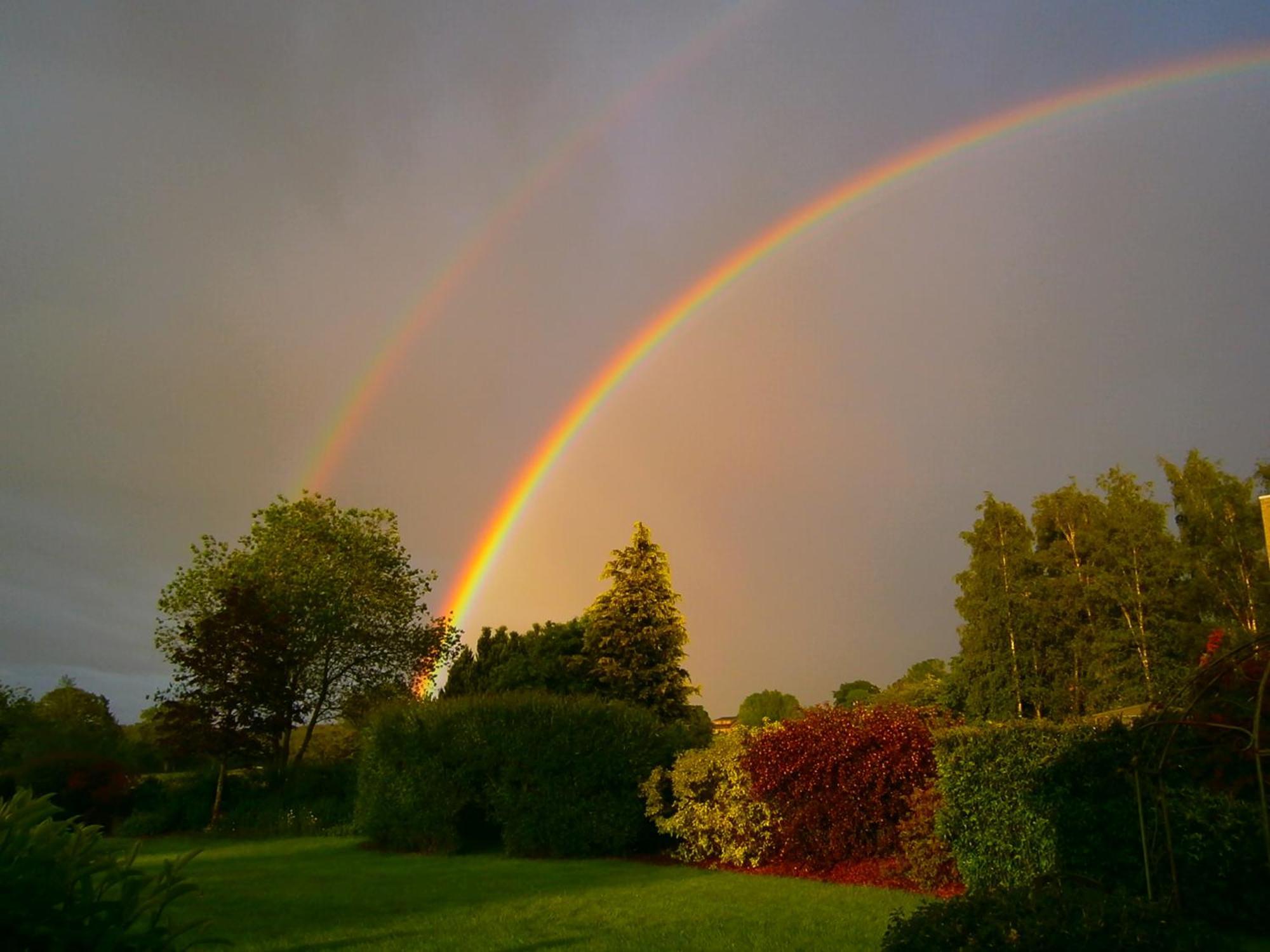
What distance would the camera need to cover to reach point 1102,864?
33.0 ft

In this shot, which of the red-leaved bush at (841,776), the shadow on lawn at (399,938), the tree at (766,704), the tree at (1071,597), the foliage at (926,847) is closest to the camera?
the shadow on lawn at (399,938)

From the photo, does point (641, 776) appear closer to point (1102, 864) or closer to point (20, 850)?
point (1102, 864)

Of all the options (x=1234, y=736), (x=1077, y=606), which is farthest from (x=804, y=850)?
(x=1077, y=606)

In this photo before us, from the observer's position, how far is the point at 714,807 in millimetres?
16062

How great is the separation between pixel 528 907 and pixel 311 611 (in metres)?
24.1

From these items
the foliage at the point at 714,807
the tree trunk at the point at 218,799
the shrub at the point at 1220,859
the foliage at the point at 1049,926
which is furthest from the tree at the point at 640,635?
the foliage at the point at 1049,926

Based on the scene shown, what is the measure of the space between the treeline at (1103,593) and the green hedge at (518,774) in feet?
80.6

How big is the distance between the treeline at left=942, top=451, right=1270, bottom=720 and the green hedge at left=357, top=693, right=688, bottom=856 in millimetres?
24576

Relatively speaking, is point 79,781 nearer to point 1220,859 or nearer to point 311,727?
point 311,727

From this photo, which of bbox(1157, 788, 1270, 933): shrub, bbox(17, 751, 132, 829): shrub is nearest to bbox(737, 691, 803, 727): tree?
bbox(17, 751, 132, 829): shrub

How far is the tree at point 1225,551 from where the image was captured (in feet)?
117

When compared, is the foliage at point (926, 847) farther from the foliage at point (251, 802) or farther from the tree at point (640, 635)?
the tree at point (640, 635)

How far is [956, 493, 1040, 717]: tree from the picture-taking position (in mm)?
46094

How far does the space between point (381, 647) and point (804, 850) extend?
24.4 metres
